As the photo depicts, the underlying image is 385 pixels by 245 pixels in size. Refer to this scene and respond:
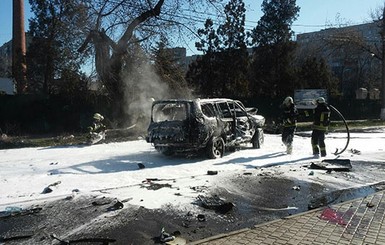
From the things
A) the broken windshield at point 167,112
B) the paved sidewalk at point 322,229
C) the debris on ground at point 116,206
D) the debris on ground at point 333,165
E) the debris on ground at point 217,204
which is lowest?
the paved sidewalk at point 322,229

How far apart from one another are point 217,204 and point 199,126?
14.7ft

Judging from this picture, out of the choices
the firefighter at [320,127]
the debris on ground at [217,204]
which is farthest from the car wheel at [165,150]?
the debris on ground at [217,204]

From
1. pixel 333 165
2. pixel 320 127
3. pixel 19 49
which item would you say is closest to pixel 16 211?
pixel 333 165

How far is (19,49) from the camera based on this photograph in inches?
977

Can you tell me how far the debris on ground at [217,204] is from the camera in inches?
273

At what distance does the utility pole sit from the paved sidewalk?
2143cm

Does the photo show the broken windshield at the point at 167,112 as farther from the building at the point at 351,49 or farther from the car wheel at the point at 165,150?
the building at the point at 351,49

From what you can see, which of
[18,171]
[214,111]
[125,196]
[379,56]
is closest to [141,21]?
[214,111]

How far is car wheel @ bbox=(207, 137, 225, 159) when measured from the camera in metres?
11.9

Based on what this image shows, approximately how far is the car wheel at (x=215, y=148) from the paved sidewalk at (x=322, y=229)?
5.30 meters

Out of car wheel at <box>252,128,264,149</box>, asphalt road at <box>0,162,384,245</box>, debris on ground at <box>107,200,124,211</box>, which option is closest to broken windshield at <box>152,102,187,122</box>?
car wheel at <box>252,128,264,149</box>

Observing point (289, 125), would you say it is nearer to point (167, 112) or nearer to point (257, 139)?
point (257, 139)

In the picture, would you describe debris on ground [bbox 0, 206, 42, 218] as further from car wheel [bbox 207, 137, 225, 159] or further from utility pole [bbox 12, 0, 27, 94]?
utility pole [bbox 12, 0, 27, 94]

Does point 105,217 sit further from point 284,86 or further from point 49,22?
point 284,86
